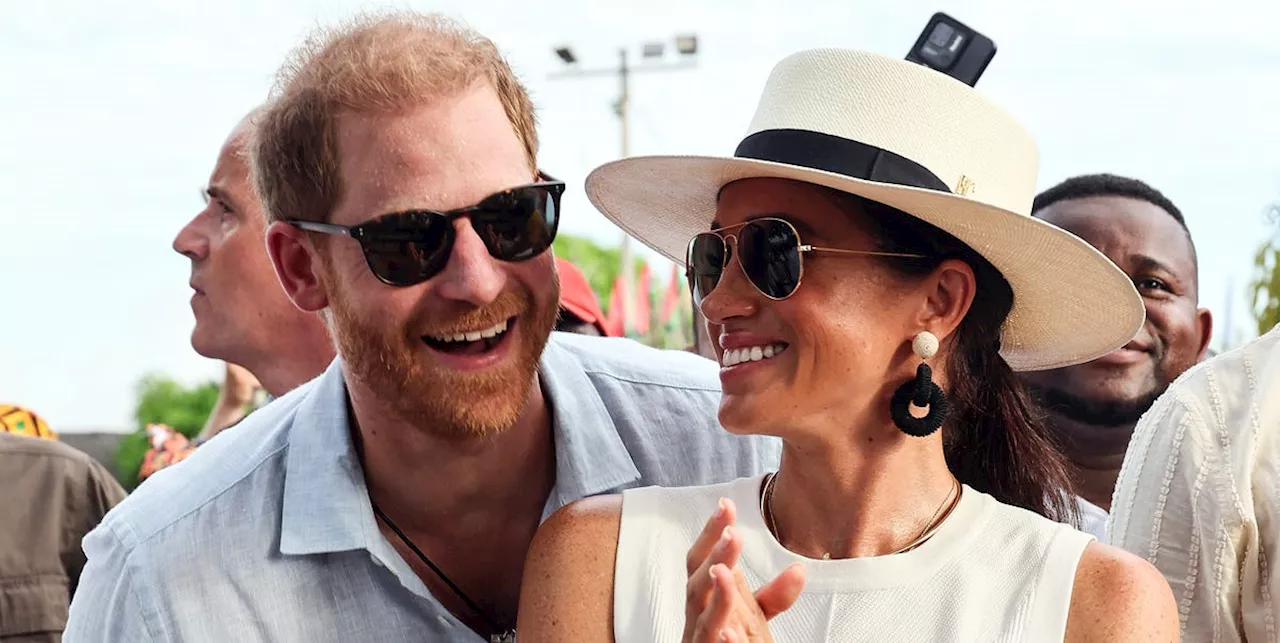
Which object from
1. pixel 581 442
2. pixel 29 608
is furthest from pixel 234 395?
pixel 581 442

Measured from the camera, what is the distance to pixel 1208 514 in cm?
269

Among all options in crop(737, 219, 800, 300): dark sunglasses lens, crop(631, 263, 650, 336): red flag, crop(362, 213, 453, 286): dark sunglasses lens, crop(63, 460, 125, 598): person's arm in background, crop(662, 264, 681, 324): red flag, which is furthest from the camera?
crop(631, 263, 650, 336): red flag

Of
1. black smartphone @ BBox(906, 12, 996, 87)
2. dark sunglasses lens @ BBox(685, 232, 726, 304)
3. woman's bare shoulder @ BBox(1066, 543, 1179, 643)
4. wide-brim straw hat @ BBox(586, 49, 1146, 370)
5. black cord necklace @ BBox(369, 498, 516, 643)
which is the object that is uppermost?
black smartphone @ BBox(906, 12, 996, 87)

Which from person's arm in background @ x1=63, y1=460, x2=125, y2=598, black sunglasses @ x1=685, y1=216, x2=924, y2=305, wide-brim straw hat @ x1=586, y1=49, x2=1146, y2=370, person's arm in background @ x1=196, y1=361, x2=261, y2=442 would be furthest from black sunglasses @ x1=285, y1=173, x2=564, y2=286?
person's arm in background @ x1=196, y1=361, x2=261, y2=442

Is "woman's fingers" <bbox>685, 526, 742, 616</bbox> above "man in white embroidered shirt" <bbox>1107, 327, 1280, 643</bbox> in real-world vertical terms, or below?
above

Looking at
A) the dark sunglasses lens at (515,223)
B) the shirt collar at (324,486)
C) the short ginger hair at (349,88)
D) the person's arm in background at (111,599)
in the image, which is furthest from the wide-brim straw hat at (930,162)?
the person's arm in background at (111,599)

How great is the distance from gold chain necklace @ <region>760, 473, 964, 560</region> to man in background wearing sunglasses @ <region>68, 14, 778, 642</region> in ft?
1.57

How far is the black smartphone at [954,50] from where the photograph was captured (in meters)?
2.66

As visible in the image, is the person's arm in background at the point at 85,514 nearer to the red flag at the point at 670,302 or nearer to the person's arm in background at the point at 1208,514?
the person's arm in background at the point at 1208,514

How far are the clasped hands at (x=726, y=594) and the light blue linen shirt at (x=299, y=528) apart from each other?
986 mm

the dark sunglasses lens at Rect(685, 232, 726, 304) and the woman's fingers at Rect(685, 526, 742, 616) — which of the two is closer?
the woman's fingers at Rect(685, 526, 742, 616)

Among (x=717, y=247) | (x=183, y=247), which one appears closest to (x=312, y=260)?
(x=717, y=247)

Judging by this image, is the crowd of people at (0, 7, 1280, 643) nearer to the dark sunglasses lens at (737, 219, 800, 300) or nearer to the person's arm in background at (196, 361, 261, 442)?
the dark sunglasses lens at (737, 219, 800, 300)

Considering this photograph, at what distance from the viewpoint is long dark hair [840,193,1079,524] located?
2695mm
